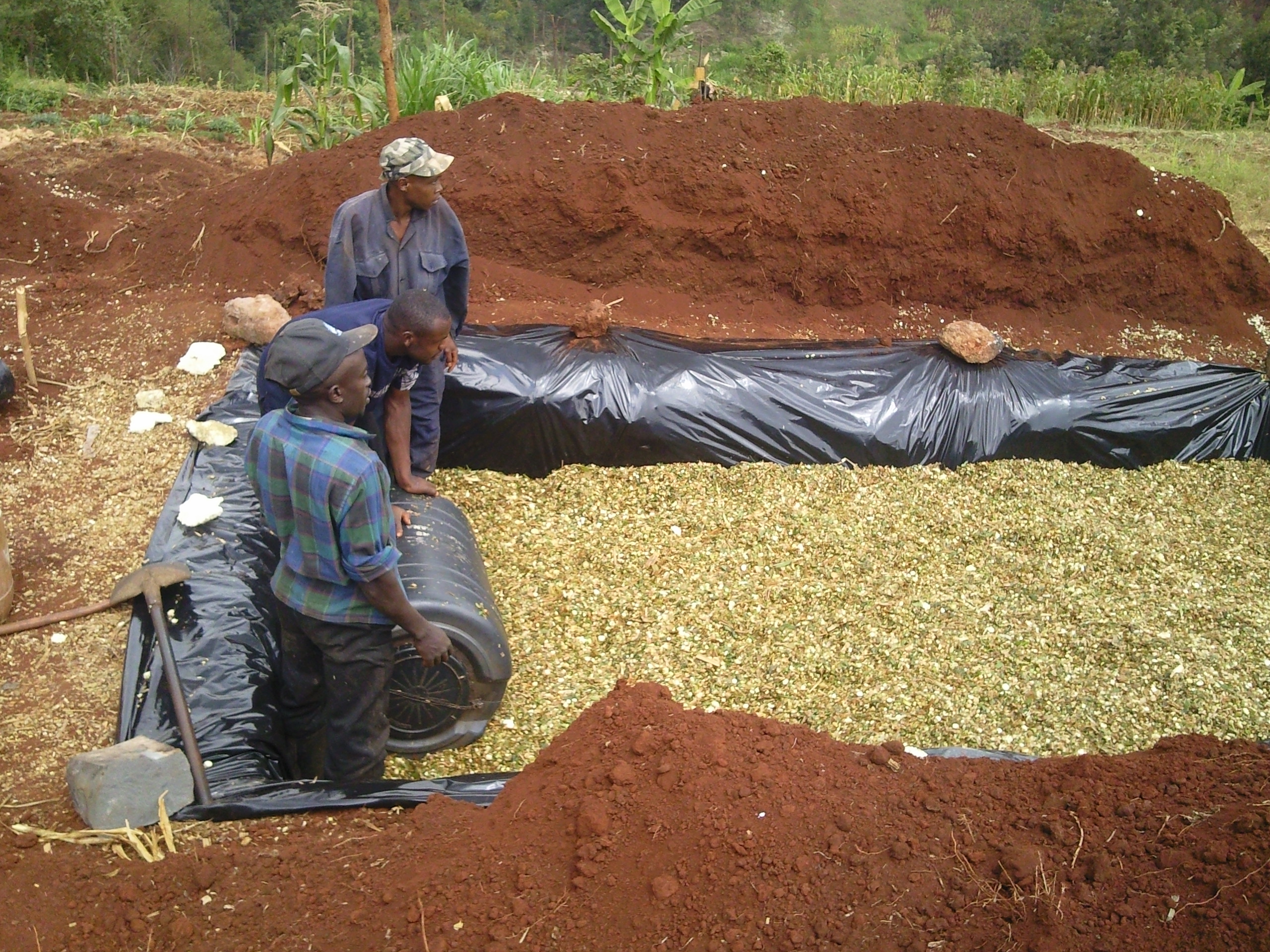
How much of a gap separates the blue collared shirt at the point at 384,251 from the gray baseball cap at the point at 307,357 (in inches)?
51.0

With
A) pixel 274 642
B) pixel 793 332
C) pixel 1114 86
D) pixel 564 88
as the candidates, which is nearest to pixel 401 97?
pixel 564 88

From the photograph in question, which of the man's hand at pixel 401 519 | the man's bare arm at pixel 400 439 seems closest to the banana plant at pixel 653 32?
the man's bare arm at pixel 400 439

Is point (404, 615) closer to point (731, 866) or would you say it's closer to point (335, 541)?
point (335, 541)

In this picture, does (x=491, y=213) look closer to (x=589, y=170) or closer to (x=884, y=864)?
(x=589, y=170)

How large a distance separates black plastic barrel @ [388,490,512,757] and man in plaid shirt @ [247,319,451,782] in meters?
0.20

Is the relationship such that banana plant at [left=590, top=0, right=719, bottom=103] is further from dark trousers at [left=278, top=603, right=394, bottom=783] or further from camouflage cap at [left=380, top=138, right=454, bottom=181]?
dark trousers at [left=278, top=603, right=394, bottom=783]

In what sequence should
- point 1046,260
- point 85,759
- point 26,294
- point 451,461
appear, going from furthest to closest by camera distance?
point 1046,260
point 26,294
point 451,461
point 85,759

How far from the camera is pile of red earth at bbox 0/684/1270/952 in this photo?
85.0 inches

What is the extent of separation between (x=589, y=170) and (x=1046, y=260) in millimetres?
3015

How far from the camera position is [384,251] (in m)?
3.88

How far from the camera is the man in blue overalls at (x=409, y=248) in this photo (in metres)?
3.73

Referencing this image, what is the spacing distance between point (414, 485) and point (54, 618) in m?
1.28

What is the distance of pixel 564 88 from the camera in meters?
10.6

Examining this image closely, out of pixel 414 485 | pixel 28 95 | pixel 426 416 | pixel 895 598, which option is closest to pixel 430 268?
pixel 426 416
